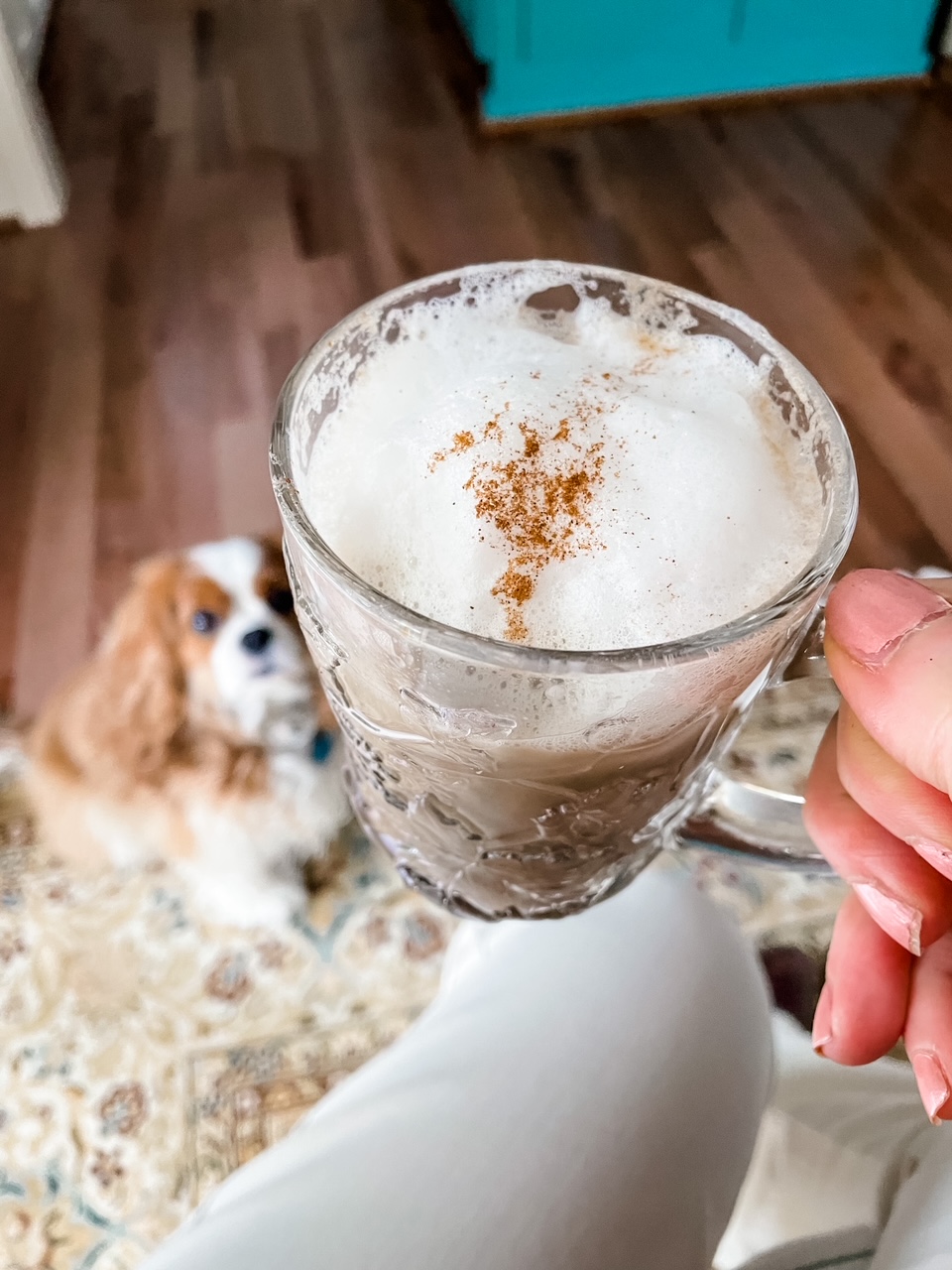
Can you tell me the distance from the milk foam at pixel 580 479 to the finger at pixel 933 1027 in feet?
0.79

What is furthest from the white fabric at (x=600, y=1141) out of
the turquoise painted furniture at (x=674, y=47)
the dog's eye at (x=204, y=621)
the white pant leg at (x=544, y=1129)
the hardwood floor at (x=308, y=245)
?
the turquoise painted furniture at (x=674, y=47)

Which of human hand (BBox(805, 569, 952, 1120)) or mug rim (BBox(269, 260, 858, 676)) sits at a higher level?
mug rim (BBox(269, 260, 858, 676))

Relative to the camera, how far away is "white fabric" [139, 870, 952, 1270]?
472 millimetres

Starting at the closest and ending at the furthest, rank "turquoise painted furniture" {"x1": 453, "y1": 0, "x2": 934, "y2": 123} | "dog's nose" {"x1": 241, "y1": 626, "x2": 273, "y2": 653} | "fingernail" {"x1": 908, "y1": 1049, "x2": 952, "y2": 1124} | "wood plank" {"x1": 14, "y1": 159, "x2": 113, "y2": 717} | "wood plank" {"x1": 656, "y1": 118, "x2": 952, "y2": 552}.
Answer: "fingernail" {"x1": 908, "y1": 1049, "x2": 952, "y2": 1124} → "dog's nose" {"x1": 241, "y1": 626, "x2": 273, "y2": 653} → "wood plank" {"x1": 14, "y1": 159, "x2": 113, "y2": 717} → "wood plank" {"x1": 656, "y1": 118, "x2": 952, "y2": 552} → "turquoise painted furniture" {"x1": 453, "y1": 0, "x2": 934, "y2": 123}

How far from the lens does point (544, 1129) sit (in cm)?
51

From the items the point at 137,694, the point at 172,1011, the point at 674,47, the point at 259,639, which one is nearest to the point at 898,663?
the point at 259,639

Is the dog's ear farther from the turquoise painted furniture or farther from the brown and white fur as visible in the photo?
the turquoise painted furniture

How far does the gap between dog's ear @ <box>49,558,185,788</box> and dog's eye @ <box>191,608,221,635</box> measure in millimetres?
33

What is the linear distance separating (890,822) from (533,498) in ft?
0.63

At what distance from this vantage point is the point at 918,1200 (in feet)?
1.65

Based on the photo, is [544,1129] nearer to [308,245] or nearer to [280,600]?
[280,600]

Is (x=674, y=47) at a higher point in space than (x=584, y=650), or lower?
lower

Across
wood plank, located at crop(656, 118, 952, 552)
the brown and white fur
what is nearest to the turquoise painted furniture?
wood plank, located at crop(656, 118, 952, 552)

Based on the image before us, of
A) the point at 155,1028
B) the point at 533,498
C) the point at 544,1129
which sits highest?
the point at 533,498
